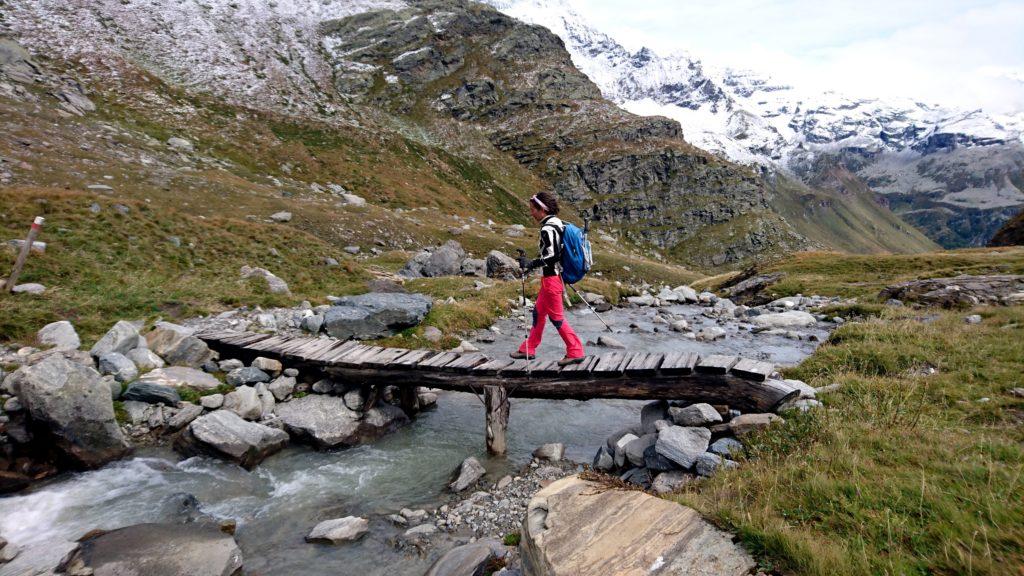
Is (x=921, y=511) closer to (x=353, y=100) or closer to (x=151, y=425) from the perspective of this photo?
(x=151, y=425)

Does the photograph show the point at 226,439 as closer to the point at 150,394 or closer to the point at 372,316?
the point at 150,394

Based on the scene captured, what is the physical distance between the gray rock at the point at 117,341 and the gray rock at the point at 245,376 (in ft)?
7.21

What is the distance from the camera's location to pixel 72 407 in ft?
24.5

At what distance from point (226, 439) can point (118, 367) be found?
336 centimetres

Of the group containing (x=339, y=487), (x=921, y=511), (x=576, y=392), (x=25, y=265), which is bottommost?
(x=339, y=487)

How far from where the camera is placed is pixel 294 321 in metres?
15.7

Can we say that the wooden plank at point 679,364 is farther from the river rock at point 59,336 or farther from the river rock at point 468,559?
the river rock at point 59,336

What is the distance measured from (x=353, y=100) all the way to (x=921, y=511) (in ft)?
448

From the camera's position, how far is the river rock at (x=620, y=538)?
387cm

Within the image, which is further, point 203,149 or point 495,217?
point 495,217

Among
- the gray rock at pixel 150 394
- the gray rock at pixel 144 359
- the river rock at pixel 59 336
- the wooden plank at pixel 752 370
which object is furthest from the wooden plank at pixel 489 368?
the river rock at pixel 59 336

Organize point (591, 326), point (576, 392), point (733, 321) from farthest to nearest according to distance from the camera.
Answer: point (733, 321), point (591, 326), point (576, 392)

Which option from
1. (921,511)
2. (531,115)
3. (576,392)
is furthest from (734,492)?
(531,115)

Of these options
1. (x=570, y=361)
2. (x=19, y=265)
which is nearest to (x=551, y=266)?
(x=570, y=361)
